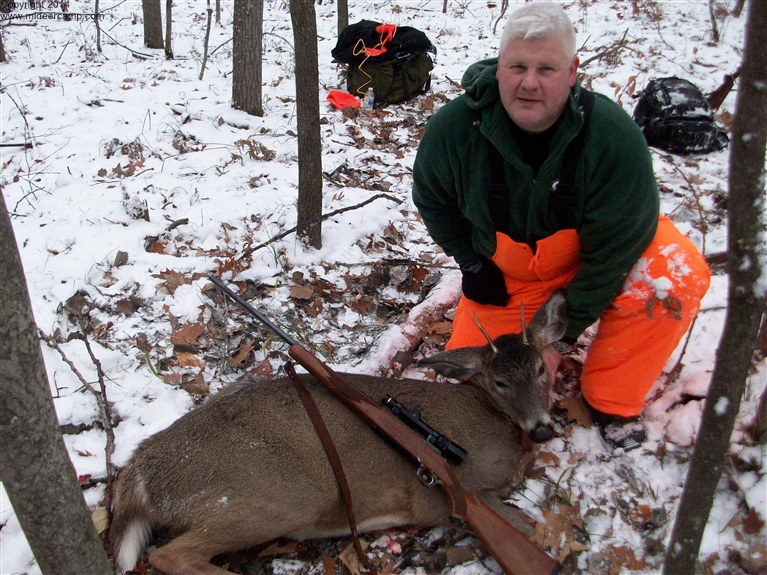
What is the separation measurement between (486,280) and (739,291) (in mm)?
2390

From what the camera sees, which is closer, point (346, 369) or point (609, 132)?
point (609, 132)

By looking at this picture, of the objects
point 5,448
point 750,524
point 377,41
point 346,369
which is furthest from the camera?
point 377,41

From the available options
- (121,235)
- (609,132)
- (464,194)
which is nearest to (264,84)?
(121,235)

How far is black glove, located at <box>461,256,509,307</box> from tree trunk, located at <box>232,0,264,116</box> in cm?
478

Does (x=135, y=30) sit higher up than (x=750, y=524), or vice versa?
(x=135, y=30)

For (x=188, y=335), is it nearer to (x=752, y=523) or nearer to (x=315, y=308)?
(x=315, y=308)

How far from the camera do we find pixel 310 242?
4.91 metres

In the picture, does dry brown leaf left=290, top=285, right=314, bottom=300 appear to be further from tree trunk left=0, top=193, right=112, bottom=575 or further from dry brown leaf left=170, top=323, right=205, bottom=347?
tree trunk left=0, top=193, right=112, bottom=575

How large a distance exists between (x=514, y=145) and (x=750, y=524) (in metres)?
2.19

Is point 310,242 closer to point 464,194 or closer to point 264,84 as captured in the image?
point 464,194

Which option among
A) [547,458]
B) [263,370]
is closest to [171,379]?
[263,370]

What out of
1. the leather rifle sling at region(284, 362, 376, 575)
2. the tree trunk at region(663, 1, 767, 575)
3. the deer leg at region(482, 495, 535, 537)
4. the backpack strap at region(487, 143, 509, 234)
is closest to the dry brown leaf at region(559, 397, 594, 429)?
the deer leg at region(482, 495, 535, 537)

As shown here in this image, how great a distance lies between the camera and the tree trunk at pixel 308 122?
13.8 ft

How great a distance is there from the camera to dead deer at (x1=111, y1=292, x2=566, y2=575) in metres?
2.66
